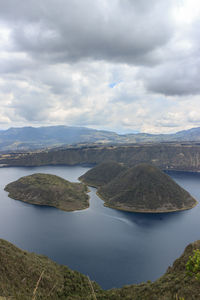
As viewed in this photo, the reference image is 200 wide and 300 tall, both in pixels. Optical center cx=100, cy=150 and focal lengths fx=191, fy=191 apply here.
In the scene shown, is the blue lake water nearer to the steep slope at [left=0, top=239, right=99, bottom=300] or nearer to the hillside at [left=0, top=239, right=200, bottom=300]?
the hillside at [left=0, top=239, right=200, bottom=300]

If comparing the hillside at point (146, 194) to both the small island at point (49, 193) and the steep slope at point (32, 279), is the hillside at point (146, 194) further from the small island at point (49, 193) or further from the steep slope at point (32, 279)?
the steep slope at point (32, 279)

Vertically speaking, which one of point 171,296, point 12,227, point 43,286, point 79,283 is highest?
point 171,296

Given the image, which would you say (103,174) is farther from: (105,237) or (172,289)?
(172,289)

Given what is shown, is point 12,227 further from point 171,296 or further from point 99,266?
point 171,296

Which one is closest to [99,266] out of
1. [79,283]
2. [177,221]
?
[79,283]

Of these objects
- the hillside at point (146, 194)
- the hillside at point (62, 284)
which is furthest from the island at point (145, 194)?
the hillside at point (62, 284)

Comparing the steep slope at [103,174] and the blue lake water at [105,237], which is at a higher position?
the steep slope at [103,174]

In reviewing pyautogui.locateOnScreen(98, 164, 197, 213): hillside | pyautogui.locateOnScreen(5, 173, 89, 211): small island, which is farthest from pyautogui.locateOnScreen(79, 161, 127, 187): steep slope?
pyautogui.locateOnScreen(98, 164, 197, 213): hillside
